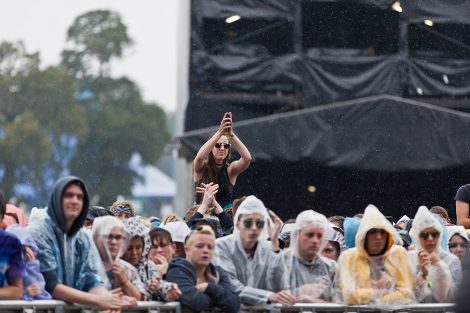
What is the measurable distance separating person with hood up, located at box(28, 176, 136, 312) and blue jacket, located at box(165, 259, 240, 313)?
404 millimetres

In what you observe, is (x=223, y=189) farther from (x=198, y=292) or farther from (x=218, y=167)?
(x=198, y=292)

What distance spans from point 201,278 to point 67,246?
976mm

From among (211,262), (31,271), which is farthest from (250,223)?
(31,271)

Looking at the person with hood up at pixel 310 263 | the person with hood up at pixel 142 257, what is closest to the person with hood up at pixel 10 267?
the person with hood up at pixel 142 257

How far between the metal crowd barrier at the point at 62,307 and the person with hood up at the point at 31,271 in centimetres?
21

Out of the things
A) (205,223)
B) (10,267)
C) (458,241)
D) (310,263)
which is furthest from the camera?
(458,241)

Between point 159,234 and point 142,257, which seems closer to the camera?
point 142,257

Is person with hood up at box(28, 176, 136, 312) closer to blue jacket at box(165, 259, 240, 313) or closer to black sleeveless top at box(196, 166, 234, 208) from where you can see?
blue jacket at box(165, 259, 240, 313)

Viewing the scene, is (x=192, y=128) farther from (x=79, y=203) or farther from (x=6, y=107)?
(x=6, y=107)

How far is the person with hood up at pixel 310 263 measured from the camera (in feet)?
35.0

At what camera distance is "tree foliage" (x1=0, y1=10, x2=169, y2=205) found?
211 feet

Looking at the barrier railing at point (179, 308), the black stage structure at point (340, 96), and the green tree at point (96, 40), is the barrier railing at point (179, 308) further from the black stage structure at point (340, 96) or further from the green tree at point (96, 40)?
the green tree at point (96, 40)

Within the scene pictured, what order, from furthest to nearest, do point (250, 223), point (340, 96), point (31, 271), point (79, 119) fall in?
point (79, 119) < point (340, 96) < point (250, 223) < point (31, 271)

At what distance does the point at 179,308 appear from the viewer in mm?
9961
